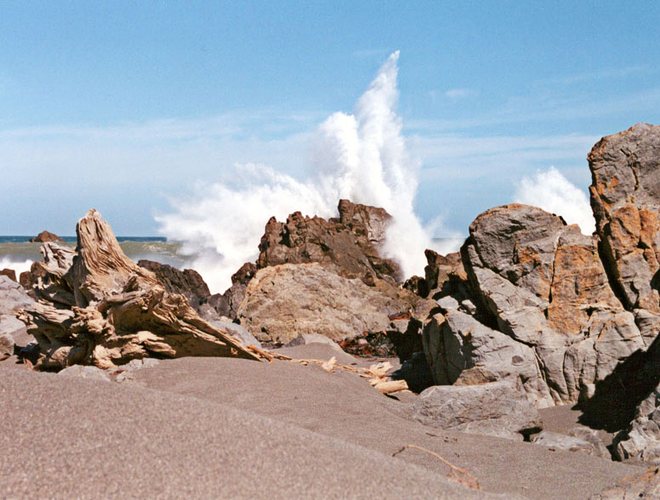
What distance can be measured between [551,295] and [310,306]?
787 cm

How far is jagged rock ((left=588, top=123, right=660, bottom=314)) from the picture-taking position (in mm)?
8703

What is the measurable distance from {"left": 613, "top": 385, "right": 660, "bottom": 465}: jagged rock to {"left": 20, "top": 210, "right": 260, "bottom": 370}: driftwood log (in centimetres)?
406

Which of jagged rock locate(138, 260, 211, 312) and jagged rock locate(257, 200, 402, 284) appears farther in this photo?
jagged rock locate(257, 200, 402, 284)

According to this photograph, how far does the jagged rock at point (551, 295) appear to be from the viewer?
8.34m

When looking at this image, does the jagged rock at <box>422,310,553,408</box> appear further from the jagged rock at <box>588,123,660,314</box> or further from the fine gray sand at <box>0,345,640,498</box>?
the fine gray sand at <box>0,345,640,498</box>

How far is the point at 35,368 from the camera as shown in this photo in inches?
346

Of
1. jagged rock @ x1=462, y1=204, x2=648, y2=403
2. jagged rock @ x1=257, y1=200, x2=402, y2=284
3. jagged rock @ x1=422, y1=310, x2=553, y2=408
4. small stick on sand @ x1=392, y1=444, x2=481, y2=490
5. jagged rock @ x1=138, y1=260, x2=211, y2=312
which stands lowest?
small stick on sand @ x1=392, y1=444, x2=481, y2=490

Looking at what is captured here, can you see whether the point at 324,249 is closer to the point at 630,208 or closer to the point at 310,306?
the point at 310,306

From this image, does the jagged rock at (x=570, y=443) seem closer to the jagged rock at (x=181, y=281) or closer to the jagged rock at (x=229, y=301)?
the jagged rock at (x=229, y=301)

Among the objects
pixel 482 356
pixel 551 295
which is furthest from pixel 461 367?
pixel 551 295

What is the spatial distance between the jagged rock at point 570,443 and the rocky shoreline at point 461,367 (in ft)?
0.08

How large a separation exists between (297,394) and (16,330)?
6.79 m

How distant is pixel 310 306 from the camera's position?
53.4 ft

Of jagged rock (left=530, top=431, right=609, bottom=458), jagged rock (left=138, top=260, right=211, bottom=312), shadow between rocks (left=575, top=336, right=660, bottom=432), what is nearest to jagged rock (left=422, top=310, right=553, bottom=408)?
shadow between rocks (left=575, top=336, right=660, bottom=432)
